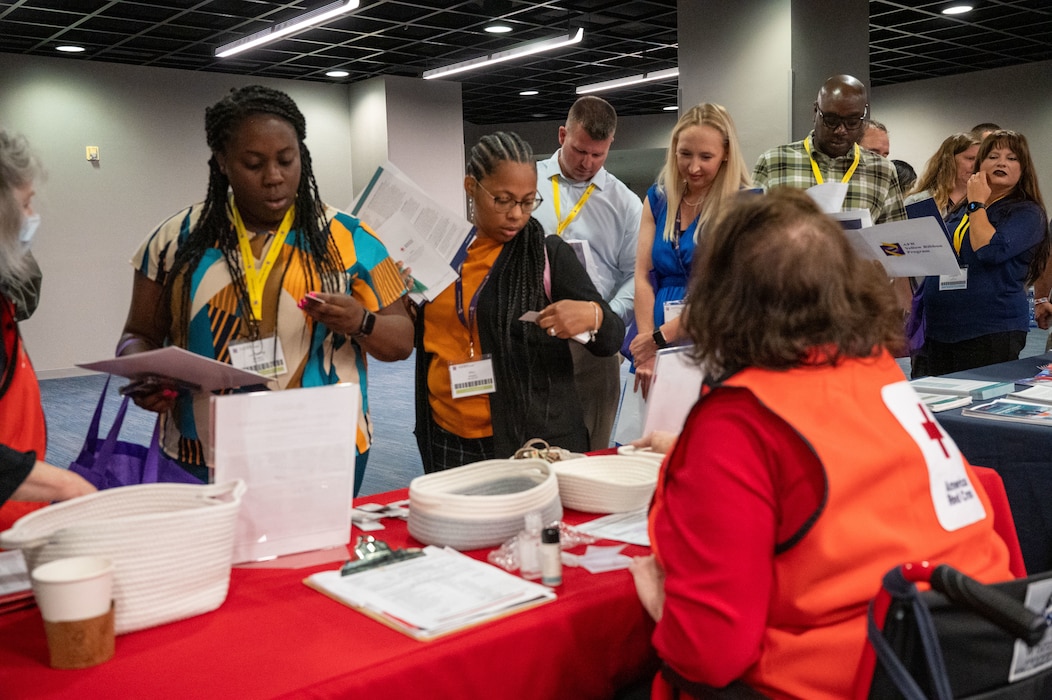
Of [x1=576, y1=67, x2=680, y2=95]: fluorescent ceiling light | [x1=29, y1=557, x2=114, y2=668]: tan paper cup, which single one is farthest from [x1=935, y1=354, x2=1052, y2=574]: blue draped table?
[x1=576, y1=67, x2=680, y2=95]: fluorescent ceiling light

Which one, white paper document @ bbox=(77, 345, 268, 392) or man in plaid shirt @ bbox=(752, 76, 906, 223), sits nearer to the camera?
white paper document @ bbox=(77, 345, 268, 392)

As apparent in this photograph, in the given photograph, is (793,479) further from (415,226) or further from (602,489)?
(415,226)

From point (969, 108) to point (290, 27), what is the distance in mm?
8921

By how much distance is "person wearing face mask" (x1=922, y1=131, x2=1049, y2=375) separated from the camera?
3.78 meters

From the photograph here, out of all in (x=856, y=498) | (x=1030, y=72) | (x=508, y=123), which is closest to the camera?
(x=856, y=498)

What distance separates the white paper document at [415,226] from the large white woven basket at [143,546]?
90 centimetres

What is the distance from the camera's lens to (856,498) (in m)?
1.04

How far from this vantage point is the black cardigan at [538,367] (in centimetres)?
215

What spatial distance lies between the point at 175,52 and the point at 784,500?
992cm

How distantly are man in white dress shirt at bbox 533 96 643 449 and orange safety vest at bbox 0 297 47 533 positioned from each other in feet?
6.36

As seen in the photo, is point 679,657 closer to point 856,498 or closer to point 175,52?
point 856,498

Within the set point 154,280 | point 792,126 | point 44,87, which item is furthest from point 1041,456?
point 44,87

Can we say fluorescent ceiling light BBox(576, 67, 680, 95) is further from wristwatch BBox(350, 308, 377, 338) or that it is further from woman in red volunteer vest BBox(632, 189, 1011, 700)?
woman in red volunteer vest BBox(632, 189, 1011, 700)

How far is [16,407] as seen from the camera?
4.84 ft
